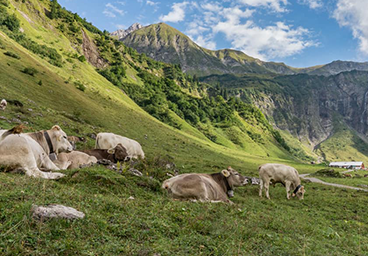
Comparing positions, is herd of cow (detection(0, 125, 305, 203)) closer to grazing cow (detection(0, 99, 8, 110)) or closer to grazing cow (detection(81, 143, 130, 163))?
grazing cow (detection(81, 143, 130, 163))

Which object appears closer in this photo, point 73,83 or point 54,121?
point 54,121

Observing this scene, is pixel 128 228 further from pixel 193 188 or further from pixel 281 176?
pixel 281 176

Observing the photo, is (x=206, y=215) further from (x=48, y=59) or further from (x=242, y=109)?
(x=242, y=109)

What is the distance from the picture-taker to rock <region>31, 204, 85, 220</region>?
5.11 meters

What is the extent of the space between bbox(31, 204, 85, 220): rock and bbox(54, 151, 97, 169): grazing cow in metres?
8.23

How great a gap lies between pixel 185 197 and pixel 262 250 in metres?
5.31

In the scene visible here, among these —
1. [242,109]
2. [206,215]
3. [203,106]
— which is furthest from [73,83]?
[242,109]

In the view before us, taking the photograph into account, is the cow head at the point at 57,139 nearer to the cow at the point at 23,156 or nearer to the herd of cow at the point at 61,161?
the herd of cow at the point at 61,161

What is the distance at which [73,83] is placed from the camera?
54062 millimetres

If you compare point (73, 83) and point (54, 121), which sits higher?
point (73, 83)

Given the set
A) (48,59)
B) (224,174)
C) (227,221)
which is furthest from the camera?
(48,59)

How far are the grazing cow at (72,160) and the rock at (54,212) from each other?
27.0 ft

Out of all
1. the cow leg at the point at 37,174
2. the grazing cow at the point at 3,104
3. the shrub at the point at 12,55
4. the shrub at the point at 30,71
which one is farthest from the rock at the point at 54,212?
the shrub at the point at 12,55

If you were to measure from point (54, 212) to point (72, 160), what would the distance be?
956 centimetres
